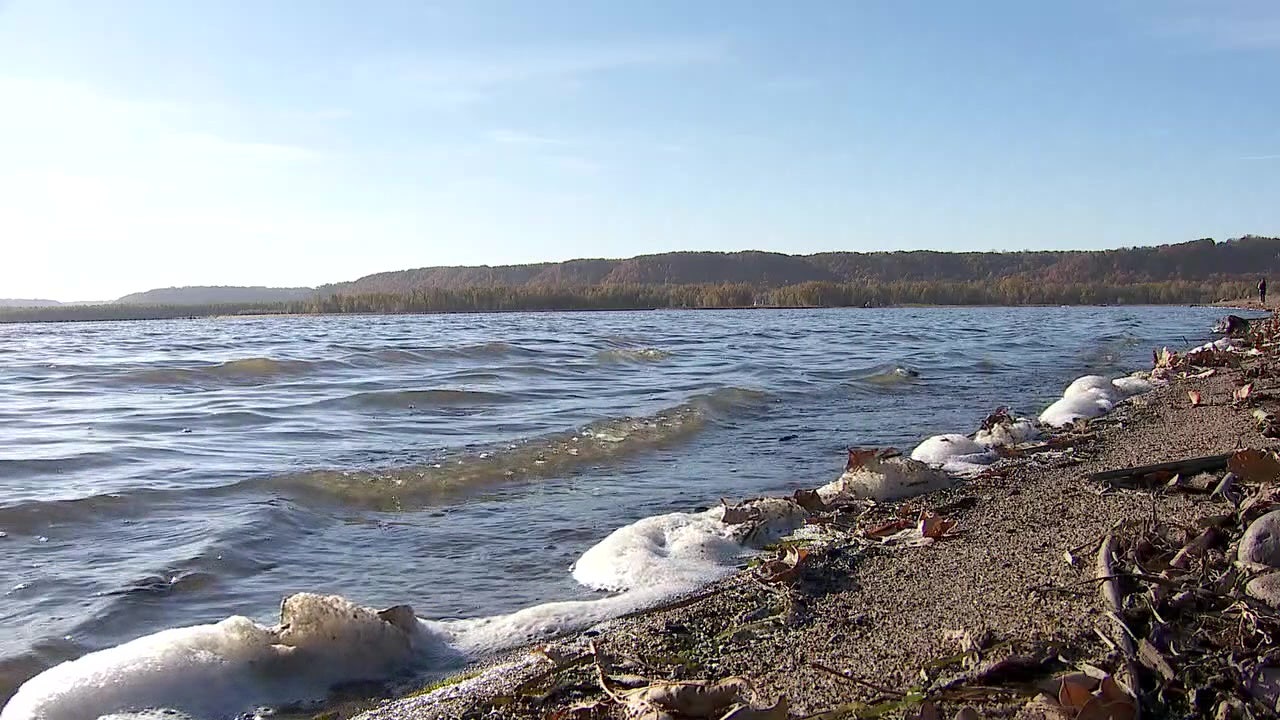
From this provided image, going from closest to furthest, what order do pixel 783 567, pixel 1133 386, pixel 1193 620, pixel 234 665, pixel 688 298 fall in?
pixel 1193 620, pixel 234 665, pixel 783 567, pixel 1133 386, pixel 688 298

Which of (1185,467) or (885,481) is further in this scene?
(885,481)

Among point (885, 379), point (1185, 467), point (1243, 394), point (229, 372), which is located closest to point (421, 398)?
point (229, 372)

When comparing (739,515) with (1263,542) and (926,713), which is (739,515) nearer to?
(1263,542)

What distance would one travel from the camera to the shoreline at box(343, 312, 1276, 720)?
8.71ft

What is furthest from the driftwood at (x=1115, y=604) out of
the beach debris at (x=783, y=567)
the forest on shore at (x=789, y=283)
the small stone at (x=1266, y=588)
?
the forest on shore at (x=789, y=283)

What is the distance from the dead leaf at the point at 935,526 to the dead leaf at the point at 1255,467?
1.29 metres

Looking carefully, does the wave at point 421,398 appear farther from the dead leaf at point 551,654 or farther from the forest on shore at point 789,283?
the forest on shore at point 789,283

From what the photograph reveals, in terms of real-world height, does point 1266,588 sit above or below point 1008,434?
above

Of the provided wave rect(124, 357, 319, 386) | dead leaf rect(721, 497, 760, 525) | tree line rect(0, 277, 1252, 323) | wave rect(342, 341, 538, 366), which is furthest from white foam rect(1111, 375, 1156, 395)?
tree line rect(0, 277, 1252, 323)

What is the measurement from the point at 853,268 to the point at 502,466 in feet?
381

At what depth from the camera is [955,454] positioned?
692 cm

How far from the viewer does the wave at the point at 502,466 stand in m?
6.68

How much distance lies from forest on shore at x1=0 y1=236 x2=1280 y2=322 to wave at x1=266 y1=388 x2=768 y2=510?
53.9 metres

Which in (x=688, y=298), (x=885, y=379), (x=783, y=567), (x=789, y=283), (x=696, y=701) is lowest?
(x=885, y=379)
